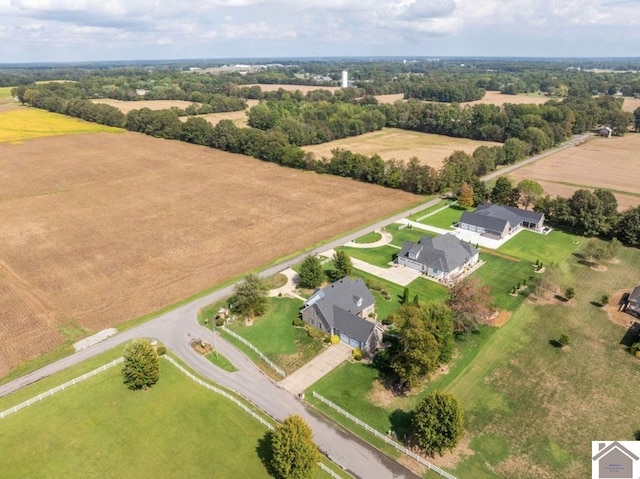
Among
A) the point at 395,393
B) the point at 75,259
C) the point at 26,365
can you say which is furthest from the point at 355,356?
the point at 75,259

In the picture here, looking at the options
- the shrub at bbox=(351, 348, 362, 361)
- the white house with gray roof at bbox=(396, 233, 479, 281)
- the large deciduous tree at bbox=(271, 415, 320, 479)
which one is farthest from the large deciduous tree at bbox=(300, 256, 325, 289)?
the large deciduous tree at bbox=(271, 415, 320, 479)

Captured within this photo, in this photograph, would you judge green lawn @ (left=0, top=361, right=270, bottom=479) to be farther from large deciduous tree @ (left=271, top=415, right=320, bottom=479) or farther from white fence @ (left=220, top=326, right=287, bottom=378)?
white fence @ (left=220, top=326, right=287, bottom=378)

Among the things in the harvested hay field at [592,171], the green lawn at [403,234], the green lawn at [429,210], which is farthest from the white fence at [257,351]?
the harvested hay field at [592,171]

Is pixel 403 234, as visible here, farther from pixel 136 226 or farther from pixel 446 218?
pixel 136 226

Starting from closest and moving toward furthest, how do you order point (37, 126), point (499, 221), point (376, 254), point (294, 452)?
point (294, 452) → point (376, 254) → point (499, 221) → point (37, 126)

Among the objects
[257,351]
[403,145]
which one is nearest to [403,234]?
[257,351]

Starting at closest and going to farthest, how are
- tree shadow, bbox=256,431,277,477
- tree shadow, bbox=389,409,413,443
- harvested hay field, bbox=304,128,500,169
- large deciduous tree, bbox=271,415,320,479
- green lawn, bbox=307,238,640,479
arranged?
large deciduous tree, bbox=271,415,320,479, tree shadow, bbox=256,431,277,477, green lawn, bbox=307,238,640,479, tree shadow, bbox=389,409,413,443, harvested hay field, bbox=304,128,500,169
